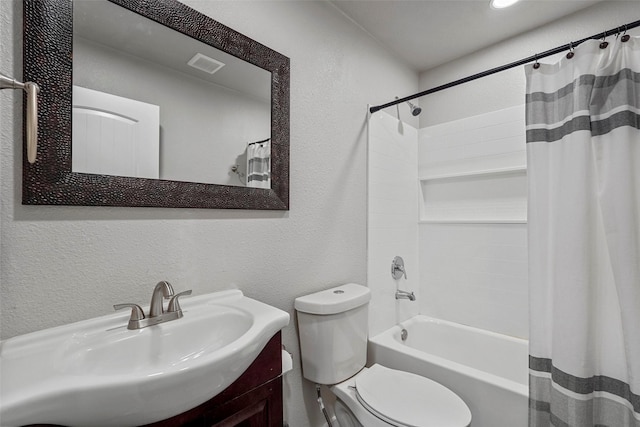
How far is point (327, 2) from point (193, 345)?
5.97ft

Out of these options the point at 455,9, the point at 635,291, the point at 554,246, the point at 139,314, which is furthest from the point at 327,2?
the point at 635,291

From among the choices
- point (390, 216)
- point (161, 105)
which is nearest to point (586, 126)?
point (390, 216)

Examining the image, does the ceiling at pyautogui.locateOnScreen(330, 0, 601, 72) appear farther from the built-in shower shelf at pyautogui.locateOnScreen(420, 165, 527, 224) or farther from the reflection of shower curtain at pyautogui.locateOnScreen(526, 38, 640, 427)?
the built-in shower shelf at pyautogui.locateOnScreen(420, 165, 527, 224)

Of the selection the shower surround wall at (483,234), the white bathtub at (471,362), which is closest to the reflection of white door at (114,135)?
the white bathtub at (471,362)

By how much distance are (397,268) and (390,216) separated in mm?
376

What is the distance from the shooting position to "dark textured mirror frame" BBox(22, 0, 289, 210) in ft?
2.76

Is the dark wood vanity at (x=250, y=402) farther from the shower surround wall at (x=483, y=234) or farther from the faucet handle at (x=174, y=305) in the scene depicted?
the shower surround wall at (x=483, y=234)

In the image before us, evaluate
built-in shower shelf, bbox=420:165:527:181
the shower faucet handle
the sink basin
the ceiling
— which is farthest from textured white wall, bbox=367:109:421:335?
the sink basin

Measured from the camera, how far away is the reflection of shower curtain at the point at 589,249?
112 centimetres

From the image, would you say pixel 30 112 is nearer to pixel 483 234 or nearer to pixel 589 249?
pixel 589 249

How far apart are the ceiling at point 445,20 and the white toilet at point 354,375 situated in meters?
1.62

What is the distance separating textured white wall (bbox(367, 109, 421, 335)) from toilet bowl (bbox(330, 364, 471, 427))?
465mm

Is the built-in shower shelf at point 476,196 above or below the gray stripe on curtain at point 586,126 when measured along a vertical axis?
below

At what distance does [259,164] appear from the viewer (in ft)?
4.52
